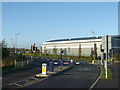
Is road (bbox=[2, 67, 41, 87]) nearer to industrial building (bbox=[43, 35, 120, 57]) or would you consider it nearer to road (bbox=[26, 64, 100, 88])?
road (bbox=[26, 64, 100, 88])

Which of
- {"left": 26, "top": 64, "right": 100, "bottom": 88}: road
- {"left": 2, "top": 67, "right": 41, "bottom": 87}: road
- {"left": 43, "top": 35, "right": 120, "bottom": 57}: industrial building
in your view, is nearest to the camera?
{"left": 26, "top": 64, "right": 100, "bottom": 88}: road

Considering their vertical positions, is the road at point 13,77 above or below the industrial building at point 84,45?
below

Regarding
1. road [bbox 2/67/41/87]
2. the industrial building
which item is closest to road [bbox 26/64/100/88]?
road [bbox 2/67/41/87]

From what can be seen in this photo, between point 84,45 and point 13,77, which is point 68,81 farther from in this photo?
point 84,45

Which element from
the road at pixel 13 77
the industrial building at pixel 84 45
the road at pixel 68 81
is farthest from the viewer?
the industrial building at pixel 84 45

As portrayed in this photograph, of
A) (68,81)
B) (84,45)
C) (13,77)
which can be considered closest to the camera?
(68,81)

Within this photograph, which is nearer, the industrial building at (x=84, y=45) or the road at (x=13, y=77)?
the road at (x=13, y=77)

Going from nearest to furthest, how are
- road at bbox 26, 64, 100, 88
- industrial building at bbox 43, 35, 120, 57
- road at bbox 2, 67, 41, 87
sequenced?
road at bbox 26, 64, 100, 88
road at bbox 2, 67, 41, 87
industrial building at bbox 43, 35, 120, 57

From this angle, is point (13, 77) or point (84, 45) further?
point (84, 45)

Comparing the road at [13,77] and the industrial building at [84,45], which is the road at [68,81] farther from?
the industrial building at [84,45]

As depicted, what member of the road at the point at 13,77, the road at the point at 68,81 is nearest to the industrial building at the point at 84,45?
the road at the point at 13,77

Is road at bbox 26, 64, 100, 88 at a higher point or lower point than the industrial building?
lower

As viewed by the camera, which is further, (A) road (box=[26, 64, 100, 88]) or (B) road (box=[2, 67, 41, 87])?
(B) road (box=[2, 67, 41, 87])

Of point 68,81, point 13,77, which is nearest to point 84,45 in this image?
point 13,77
